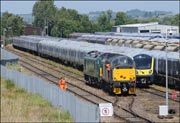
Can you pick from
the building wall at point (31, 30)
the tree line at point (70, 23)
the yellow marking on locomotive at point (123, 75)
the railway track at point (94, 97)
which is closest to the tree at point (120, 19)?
the tree line at point (70, 23)

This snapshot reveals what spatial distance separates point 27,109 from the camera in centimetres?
3241

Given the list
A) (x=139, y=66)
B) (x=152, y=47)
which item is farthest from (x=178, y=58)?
(x=152, y=47)

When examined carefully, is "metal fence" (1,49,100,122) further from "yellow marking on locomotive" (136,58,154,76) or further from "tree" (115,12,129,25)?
"tree" (115,12,129,25)

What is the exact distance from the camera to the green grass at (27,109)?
1105 inches

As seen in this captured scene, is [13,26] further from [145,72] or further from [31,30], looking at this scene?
[145,72]

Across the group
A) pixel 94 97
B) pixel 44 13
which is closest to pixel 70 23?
pixel 44 13

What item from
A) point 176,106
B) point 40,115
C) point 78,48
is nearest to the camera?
point 40,115

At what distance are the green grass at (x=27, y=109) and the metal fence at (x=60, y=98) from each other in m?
0.36

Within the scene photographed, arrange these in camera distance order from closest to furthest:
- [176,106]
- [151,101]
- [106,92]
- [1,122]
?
[1,122] → [176,106] → [151,101] → [106,92]

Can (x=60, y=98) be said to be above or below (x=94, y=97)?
above

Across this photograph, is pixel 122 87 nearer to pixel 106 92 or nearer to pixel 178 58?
pixel 106 92

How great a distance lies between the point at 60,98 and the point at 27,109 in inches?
134

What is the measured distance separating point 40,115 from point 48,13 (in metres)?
162

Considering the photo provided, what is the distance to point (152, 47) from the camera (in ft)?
175
